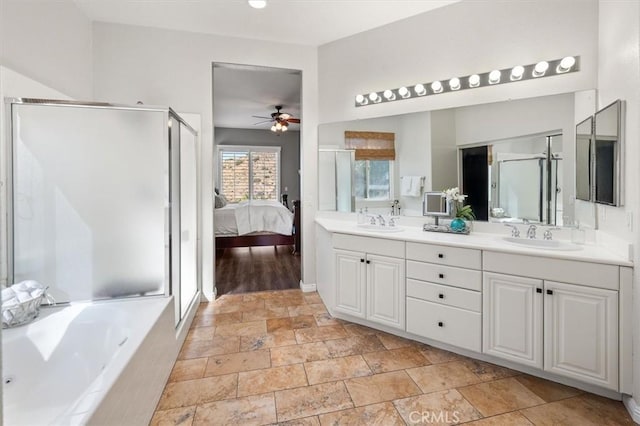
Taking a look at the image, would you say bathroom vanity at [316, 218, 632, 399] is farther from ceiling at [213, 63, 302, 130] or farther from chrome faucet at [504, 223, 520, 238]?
ceiling at [213, 63, 302, 130]

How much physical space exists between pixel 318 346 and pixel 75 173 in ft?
7.00

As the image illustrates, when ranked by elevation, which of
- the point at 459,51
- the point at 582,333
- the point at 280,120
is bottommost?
the point at 582,333

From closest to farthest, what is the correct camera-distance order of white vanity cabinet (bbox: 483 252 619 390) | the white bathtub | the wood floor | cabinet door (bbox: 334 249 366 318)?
the white bathtub → white vanity cabinet (bbox: 483 252 619 390) → cabinet door (bbox: 334 249 366 318) → the wood floor

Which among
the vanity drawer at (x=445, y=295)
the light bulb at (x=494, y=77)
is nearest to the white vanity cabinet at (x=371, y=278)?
the vanity drawer at (x=445, y=295)

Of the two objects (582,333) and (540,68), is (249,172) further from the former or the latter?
(582,333)

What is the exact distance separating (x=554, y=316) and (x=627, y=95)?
4.52ft

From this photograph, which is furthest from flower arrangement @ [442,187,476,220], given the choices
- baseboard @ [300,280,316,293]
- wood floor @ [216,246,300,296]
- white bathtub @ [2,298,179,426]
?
white bathtub @ [2,298,179,426]

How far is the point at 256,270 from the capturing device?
4.80 metres

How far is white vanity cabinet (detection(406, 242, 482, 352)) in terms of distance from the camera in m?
2.32

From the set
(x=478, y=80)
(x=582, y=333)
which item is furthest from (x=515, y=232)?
(x=478, y=80)

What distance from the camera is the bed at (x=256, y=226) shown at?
5.28 metres

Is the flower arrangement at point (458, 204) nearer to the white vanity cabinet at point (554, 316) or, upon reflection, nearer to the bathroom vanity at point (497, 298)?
the bathroom vanity at point (497, 298)

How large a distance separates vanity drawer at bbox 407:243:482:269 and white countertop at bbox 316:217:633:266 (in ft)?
0.15

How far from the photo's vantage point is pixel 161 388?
6.63 ft
